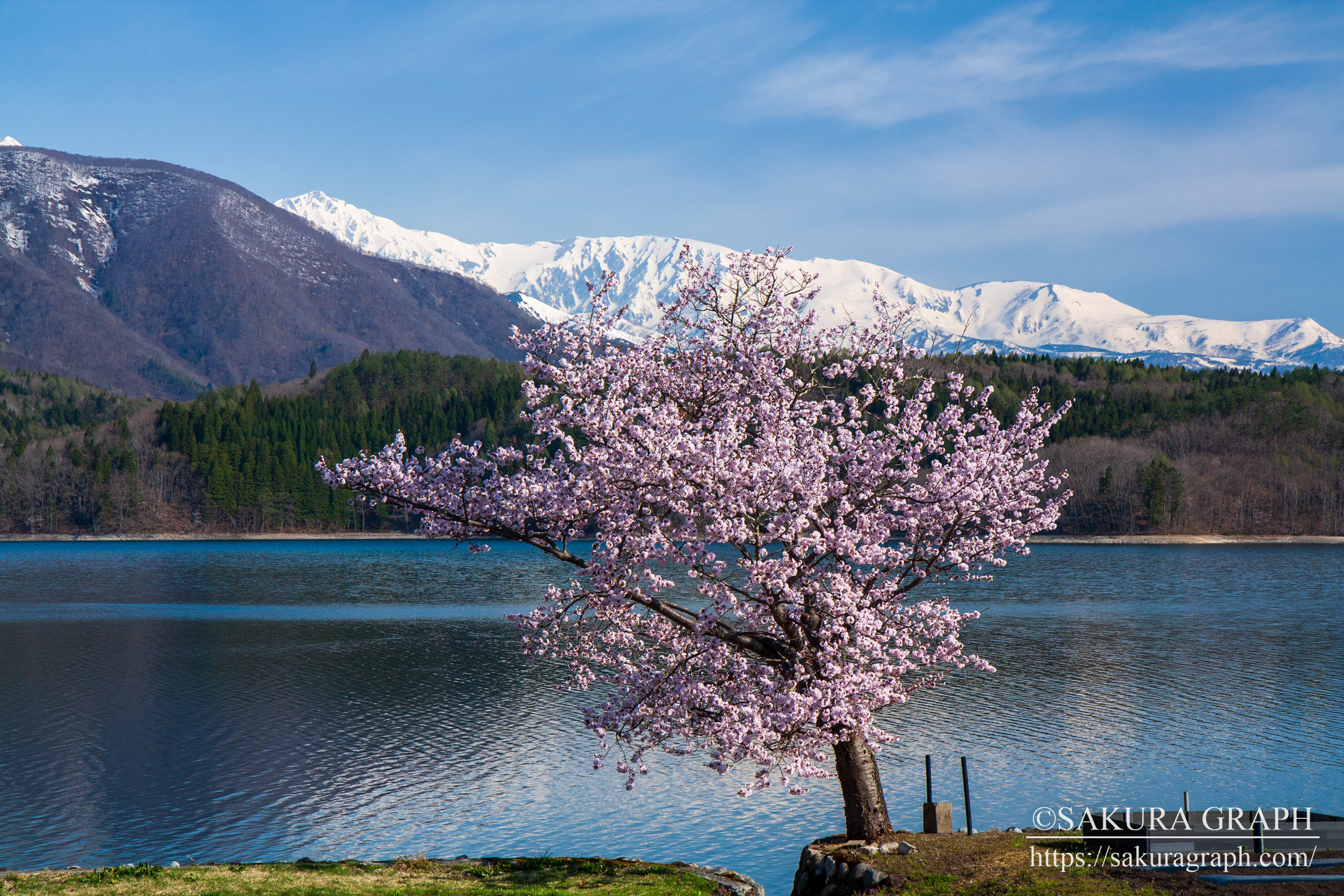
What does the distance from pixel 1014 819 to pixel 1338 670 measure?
108 ft

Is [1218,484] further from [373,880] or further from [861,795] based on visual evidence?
[373,880]

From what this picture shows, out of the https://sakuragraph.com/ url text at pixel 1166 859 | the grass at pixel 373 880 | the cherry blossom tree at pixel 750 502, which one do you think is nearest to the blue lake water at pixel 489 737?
the grass at pixel 373 880

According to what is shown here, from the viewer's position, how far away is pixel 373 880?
827 inches

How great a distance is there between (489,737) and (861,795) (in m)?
22.4

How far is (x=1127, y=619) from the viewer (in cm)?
7400

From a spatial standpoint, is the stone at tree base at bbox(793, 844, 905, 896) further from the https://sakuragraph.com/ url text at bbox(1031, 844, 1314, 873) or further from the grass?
the https://sakuragraph.com/ url text at bbox(1031, 844, 1314, 873)

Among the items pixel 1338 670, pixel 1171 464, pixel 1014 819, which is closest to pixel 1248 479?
pixel 1171 464

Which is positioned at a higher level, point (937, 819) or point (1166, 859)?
point (1166, 859)

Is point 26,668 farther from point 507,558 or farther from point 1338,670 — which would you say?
point 507,558

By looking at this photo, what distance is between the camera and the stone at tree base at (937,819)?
869 inches

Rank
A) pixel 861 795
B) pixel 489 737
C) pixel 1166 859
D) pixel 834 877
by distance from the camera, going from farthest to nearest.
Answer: pixel 489 737
pixel 861 795
pixel 834 877
pixel 1166 859

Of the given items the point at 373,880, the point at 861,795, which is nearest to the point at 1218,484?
the point at 861,795

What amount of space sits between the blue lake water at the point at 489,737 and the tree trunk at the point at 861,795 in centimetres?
508

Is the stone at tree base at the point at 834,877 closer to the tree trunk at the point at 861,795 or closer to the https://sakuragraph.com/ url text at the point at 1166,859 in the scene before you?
the tree trunk at the point at 861,795
